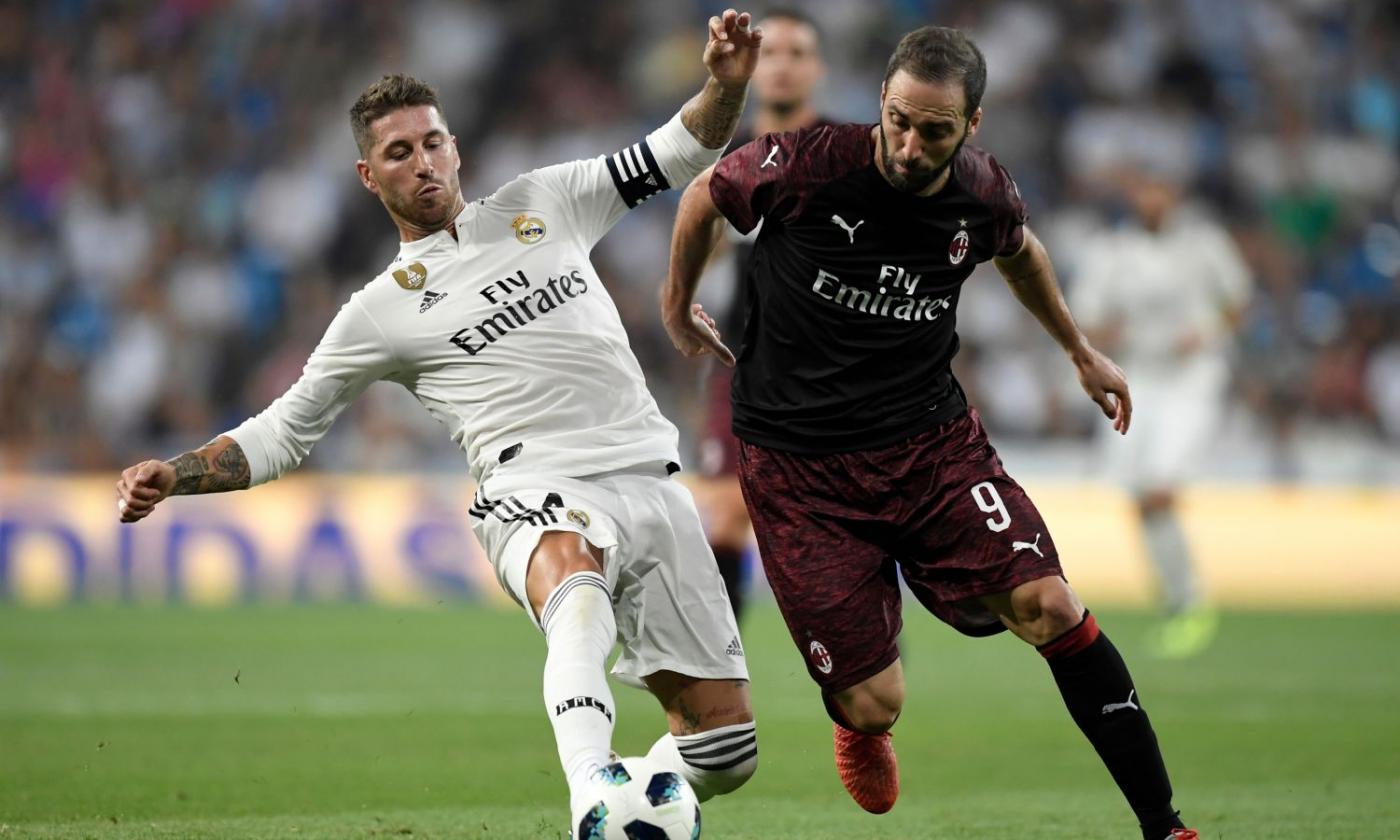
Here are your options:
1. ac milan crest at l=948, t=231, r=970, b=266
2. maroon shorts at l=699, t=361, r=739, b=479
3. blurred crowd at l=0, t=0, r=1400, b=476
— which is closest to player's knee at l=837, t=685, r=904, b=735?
ac milan crest at l=948, t=231, r=970, b=266

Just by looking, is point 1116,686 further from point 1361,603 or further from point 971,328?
point 971,328

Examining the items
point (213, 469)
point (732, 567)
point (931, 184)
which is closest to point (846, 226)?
point (931, 184)

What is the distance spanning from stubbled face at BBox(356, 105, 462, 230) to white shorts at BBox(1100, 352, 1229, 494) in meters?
7.29

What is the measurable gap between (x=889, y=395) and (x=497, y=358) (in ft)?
3.71

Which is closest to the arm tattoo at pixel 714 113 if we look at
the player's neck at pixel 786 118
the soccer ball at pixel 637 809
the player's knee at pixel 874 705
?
the player's knee at pixel 874 705

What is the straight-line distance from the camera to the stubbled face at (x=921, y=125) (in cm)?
479

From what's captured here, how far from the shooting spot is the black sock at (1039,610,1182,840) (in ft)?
16.1

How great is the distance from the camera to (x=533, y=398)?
5.29 meters

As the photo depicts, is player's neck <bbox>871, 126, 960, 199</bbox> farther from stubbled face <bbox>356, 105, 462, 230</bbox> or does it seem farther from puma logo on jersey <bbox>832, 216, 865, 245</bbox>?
stubbled face <bbox>356, 105, 462, 230</bbox>

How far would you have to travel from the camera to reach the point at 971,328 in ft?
53.7

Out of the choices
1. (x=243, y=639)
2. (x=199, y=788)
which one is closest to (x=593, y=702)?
(x=199, y=788)

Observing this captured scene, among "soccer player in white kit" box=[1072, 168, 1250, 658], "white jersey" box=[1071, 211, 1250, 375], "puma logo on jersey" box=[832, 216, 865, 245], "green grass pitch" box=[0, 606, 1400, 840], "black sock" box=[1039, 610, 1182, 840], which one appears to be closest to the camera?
"black sock" box=[1039, 610, 1182, 840]

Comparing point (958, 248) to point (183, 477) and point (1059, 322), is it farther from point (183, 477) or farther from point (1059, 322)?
point (183, 477)

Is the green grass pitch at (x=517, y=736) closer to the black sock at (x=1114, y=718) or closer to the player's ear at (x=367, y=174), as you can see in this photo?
the black sock at (x=1114, y=718)
